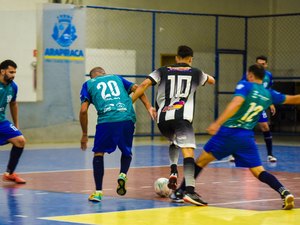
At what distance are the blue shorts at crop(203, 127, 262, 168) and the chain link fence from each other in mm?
14954

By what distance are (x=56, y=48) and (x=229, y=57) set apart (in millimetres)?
7500

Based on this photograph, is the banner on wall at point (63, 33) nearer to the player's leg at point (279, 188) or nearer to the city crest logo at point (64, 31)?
the city crest logo at point (64, 31)

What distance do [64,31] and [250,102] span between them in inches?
584

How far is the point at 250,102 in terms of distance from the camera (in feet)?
37.7

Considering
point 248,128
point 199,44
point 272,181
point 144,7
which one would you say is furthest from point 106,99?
point 199,44

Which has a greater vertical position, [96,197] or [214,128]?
[214,128]

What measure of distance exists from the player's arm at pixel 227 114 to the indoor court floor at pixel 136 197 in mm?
1061

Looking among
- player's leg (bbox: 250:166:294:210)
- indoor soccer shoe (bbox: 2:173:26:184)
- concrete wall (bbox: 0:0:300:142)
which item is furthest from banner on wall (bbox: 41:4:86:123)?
player's leg (bbox: 250:166:294:210)

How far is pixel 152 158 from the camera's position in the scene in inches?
792

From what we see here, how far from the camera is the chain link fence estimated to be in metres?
27.9

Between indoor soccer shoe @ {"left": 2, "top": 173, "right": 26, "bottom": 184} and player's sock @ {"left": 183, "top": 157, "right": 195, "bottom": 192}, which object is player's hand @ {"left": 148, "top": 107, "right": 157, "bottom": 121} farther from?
indoor soccer shoe @ {"left": 2, "top": 173, "right": 26, "bottom": 184}

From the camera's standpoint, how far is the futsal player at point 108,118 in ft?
40.7

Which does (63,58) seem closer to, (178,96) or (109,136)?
(109,136)

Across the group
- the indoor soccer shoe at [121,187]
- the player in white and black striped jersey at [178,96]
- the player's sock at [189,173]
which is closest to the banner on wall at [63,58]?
the player in white and black striped jersey at [178,96]
